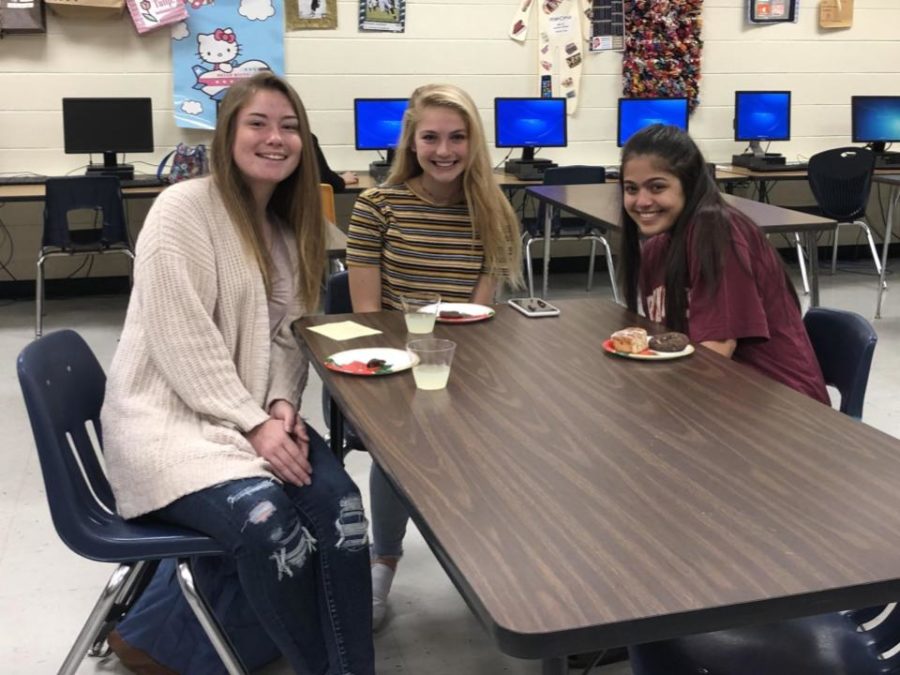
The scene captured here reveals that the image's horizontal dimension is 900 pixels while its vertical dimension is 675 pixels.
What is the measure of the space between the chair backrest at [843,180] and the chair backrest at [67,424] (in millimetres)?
4561

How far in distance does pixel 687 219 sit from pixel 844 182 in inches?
149

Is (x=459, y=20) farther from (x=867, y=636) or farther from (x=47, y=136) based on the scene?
(x=867, y=636)

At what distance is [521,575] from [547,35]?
17.7 ft

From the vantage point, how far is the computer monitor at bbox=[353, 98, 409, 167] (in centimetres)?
559

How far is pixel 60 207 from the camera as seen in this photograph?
457cm

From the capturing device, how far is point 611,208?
4.11 metres

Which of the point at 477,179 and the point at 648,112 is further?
the point at 648,112

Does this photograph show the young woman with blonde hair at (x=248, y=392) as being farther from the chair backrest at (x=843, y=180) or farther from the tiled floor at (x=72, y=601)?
the chair backrest at (x=843, y=180)

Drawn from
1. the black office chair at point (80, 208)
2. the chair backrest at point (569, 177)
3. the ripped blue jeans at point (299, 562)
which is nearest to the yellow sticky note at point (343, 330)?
the ripped blue jeans at point (299, 562)

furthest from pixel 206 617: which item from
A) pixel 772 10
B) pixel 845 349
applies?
pixel 772 10

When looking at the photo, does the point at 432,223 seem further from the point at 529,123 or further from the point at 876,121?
the point at 876,121

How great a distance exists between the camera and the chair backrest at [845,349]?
196 cm

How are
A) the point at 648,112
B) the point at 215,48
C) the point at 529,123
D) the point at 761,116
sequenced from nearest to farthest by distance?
the point at 215,48 < the point at 529,123 < the point at 648,112 < the point at 761,116

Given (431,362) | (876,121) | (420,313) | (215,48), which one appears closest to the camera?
(431,362)
